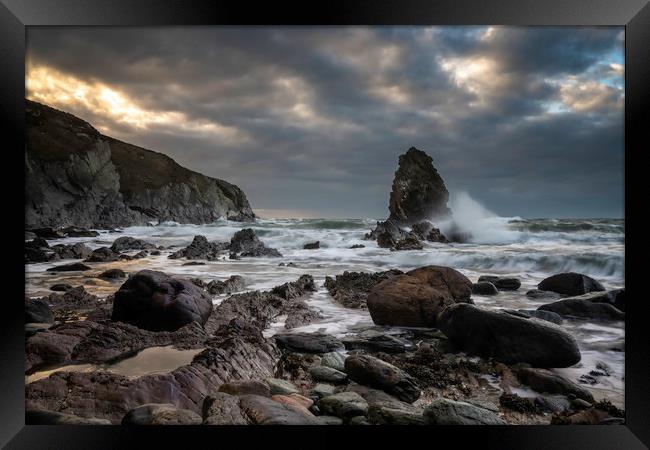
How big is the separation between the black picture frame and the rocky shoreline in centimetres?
8

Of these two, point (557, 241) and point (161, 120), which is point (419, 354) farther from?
point (161, 120)

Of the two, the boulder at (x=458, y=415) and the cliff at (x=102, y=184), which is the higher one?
the cliff at (x=102, y=184)

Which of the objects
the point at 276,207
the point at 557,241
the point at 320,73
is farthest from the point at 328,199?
the point at 557,241

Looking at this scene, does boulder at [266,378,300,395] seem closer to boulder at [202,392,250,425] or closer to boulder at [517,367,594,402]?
boulder at [202,392,250,425]

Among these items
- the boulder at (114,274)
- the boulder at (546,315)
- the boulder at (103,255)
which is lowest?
the boulder at (546,315)

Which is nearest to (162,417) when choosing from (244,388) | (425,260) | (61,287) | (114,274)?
(244,388)

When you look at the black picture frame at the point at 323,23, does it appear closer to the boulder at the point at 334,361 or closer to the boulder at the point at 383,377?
the boulder at the point at 383,377

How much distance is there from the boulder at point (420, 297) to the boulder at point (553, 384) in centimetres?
69

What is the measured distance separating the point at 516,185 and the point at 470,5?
1.43m

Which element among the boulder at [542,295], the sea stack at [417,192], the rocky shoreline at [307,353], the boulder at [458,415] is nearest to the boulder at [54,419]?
the rocky shoreline at [307,353]

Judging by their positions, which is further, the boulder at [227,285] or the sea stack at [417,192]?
the boulder at [227,285]

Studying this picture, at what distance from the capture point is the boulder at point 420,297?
9.55 ft

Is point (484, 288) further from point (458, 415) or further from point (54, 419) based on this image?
point (54, 419)

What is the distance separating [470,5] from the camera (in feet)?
7.67
